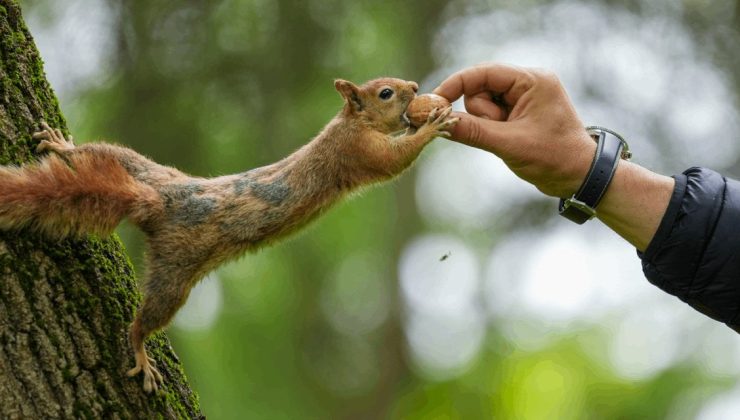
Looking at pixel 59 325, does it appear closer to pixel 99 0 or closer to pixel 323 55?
pixel 99 0

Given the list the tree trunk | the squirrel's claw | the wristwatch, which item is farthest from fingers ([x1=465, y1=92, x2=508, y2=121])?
the squirrel's claw

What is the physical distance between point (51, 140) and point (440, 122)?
1.17m

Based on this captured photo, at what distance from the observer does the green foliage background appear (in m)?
8.52

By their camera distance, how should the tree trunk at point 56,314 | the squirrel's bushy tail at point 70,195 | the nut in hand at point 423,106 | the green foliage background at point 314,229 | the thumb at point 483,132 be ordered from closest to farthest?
the tree trunk at point 56,314 < the squirrel's bushy tail at point 70,195 < the thumb at point 483,132 < the nut in hand at point 423,106 < the green foliage background at point 314,229

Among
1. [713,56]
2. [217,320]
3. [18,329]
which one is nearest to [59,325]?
[18,329]

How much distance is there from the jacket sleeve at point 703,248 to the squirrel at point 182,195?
2.38 ft

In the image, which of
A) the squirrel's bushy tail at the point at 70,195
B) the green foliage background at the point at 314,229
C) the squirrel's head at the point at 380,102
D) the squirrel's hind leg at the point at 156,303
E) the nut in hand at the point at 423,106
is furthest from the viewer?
the green foliage background at the point at 314,229

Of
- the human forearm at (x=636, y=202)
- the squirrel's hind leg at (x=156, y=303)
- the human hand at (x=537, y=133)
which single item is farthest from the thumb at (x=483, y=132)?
the squirrel's hind leg at (x=156, y=303)

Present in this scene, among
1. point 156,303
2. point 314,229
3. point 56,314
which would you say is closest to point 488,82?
point 156,303

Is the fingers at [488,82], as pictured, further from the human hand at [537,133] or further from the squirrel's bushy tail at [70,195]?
A: the squirrel's bushy tail at [70,195]

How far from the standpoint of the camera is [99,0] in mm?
8250

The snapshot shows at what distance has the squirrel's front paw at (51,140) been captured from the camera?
2.54 m

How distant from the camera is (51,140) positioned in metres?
2.57

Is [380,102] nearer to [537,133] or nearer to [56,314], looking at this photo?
[537,133]
